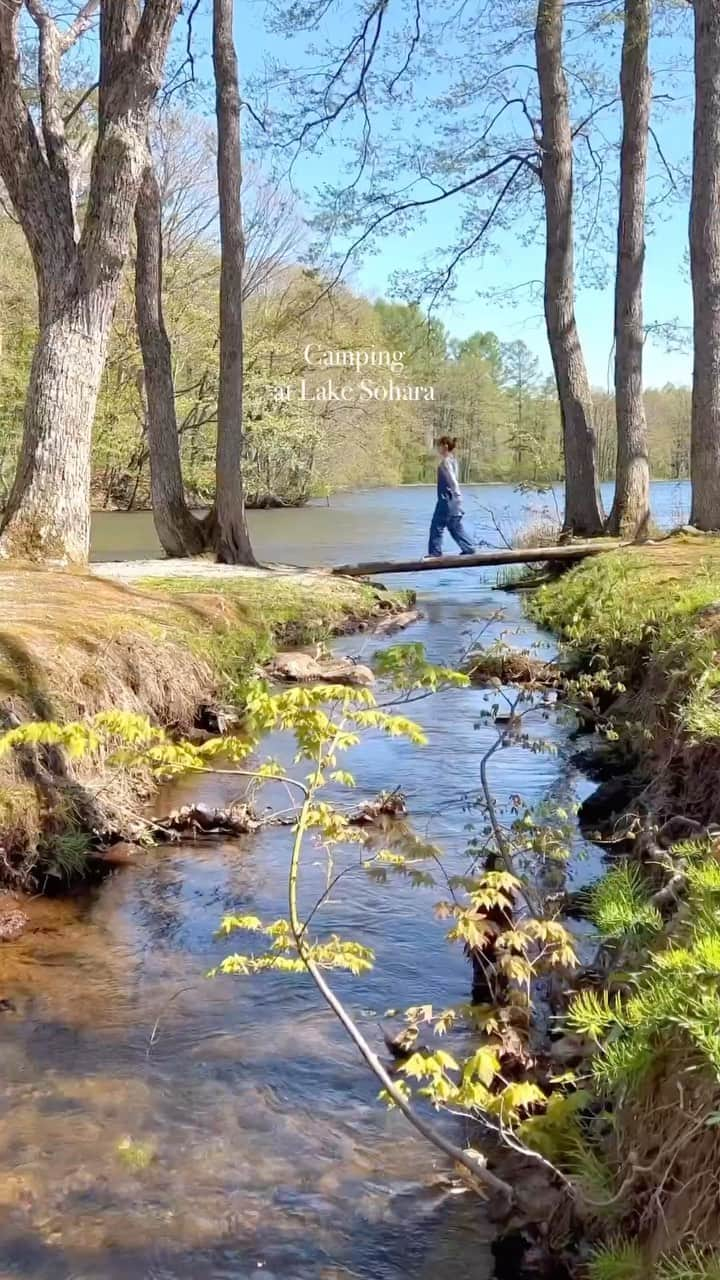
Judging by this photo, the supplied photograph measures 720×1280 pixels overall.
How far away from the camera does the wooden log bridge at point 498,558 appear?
16.2m

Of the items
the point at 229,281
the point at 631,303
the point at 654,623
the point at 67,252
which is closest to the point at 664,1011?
the point at 654,623

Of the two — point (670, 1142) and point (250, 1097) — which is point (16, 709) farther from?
point (670, 1142)

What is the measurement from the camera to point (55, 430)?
11.0 m

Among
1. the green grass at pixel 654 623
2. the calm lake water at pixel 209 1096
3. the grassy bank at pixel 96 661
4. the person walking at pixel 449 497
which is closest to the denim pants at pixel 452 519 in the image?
the person walking at pixel 449 497

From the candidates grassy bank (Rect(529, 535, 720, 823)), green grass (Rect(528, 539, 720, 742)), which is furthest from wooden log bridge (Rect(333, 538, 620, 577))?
grassy bank (Rect(529, 535, 720, 823))

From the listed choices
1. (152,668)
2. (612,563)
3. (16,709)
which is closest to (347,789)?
(152,668)

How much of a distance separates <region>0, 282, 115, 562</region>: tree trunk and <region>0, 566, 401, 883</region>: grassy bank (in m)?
0.66

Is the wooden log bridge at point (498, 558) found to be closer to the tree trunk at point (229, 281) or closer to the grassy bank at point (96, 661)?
the tree trunk at point (229, 281)

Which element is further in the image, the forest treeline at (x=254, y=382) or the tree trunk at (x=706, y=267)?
the forest treeline at (x=254, y=382)

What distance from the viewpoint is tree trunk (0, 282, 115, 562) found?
10953 mm

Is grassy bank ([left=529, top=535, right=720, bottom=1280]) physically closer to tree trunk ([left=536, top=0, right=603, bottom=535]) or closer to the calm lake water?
the calm lake water

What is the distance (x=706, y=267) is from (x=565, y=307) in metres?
3.76

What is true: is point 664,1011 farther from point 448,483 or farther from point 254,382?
point 254,382

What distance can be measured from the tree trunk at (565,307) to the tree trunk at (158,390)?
21.0 feet
